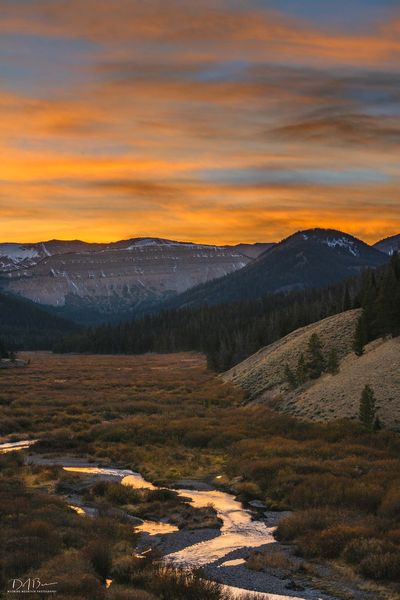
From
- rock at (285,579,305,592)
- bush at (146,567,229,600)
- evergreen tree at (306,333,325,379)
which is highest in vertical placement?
evergreen tree at (306,333,325,379)

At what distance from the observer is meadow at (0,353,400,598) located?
22.0 metres

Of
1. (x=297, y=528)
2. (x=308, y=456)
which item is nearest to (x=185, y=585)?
(x=297, y=528)

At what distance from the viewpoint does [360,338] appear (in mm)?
60531

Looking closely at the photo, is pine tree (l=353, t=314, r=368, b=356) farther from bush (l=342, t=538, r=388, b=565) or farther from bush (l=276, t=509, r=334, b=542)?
bush (l=342, t=538, r=388, b=565)

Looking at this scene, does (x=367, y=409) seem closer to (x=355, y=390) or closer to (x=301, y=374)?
(x=355, y=390)

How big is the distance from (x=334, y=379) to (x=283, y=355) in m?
19.0

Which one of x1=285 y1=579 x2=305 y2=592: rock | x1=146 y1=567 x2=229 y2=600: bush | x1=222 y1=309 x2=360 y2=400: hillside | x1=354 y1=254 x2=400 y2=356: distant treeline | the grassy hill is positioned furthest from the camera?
x1=222 y1=309 x2=360 y2=400: hillside

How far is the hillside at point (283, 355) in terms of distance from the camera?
2596 inches

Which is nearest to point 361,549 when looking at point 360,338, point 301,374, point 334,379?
point 334,379

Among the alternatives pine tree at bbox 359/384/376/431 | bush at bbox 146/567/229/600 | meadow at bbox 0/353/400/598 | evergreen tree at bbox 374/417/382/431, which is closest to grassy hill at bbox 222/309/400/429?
evergreen tree at bbox 374/417/382/431

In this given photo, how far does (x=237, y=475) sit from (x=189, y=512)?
8548 millimetres

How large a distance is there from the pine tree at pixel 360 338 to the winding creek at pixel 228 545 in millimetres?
31661

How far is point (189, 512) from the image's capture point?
26688 mm

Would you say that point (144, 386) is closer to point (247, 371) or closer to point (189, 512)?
point (247, 371)
